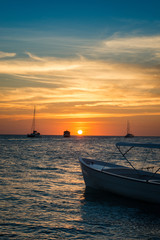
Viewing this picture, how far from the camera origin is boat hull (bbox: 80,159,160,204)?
14281mm

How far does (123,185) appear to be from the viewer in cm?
1576

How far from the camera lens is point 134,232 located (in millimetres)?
10930

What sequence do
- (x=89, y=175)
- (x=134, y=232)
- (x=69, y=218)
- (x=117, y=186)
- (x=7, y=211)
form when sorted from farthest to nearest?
(x=89, y=175) < (x=117, y=186) < (x=7, y=211) < (x=69, y=218) < (x=134, y=232)

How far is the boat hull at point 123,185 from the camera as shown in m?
14.3

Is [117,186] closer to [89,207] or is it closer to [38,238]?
[89,207]

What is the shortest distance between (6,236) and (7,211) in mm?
3335

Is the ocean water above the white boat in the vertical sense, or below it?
below

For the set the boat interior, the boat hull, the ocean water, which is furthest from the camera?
the boat interior

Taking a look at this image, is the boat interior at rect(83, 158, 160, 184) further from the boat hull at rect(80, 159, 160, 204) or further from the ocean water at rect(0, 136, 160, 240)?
the ocean water at rect(0, 136, 160, 240)

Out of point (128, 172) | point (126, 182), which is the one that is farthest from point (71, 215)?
point (128, 172)

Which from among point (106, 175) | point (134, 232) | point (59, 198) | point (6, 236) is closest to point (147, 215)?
→ point (134, 232)

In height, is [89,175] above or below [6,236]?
above

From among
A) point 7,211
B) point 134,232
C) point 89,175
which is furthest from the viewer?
point 89,175

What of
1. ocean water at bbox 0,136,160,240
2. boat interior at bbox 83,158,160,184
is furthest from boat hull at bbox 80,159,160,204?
boat interior at bbox 83,158,160,184
